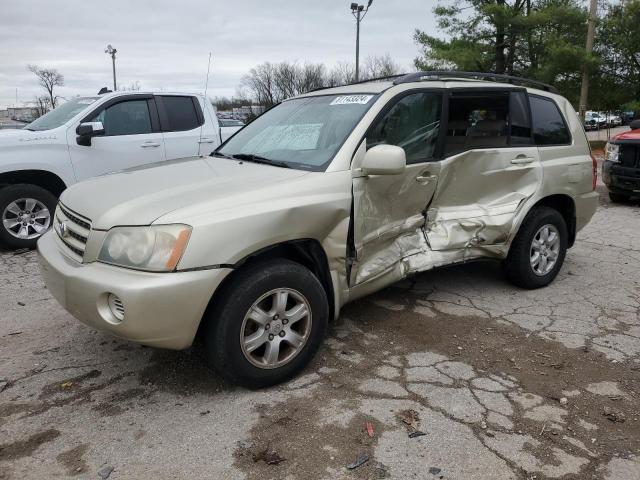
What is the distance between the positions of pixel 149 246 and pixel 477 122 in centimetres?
281

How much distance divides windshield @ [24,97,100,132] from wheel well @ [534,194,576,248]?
5.43 meters

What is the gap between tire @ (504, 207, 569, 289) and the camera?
446 centimetres

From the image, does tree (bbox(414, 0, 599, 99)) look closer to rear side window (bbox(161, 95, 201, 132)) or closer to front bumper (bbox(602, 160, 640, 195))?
front bumper (bbox(602, 160, 640, 195))

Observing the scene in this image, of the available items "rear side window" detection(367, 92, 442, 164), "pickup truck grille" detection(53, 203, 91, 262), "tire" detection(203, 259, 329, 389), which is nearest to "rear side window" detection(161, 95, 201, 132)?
"pickup truck grille" detection(53, 203, 91, 262)

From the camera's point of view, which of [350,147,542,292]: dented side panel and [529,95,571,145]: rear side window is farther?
[529,95,571,145]: rear side window

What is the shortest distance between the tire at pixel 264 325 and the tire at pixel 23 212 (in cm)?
434

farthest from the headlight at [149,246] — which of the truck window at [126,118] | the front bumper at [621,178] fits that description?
the front bumper at [621,178]

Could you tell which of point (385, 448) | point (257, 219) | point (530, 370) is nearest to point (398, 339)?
point (530, 370)

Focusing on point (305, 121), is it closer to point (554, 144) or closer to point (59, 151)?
point (554, 144)

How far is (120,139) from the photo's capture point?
Result: 6.56 metres

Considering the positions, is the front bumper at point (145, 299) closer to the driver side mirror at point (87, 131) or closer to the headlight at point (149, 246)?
the headlight at point (149, 246)

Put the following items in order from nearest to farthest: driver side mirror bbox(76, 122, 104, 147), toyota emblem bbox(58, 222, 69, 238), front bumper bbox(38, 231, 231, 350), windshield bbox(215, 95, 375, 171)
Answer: front bumper bbox(38, 231, 231, 350) < toyota emblem bbox(58, 222, 69, 238) < windshield bbox(215, 95, 375, 171) < driver side mirror bbox(76, 122, 104, 147)

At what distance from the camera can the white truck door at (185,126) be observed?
6.92 m

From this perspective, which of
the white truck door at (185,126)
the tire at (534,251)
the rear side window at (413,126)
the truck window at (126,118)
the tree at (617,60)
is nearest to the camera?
the rear side window at (413,126)
